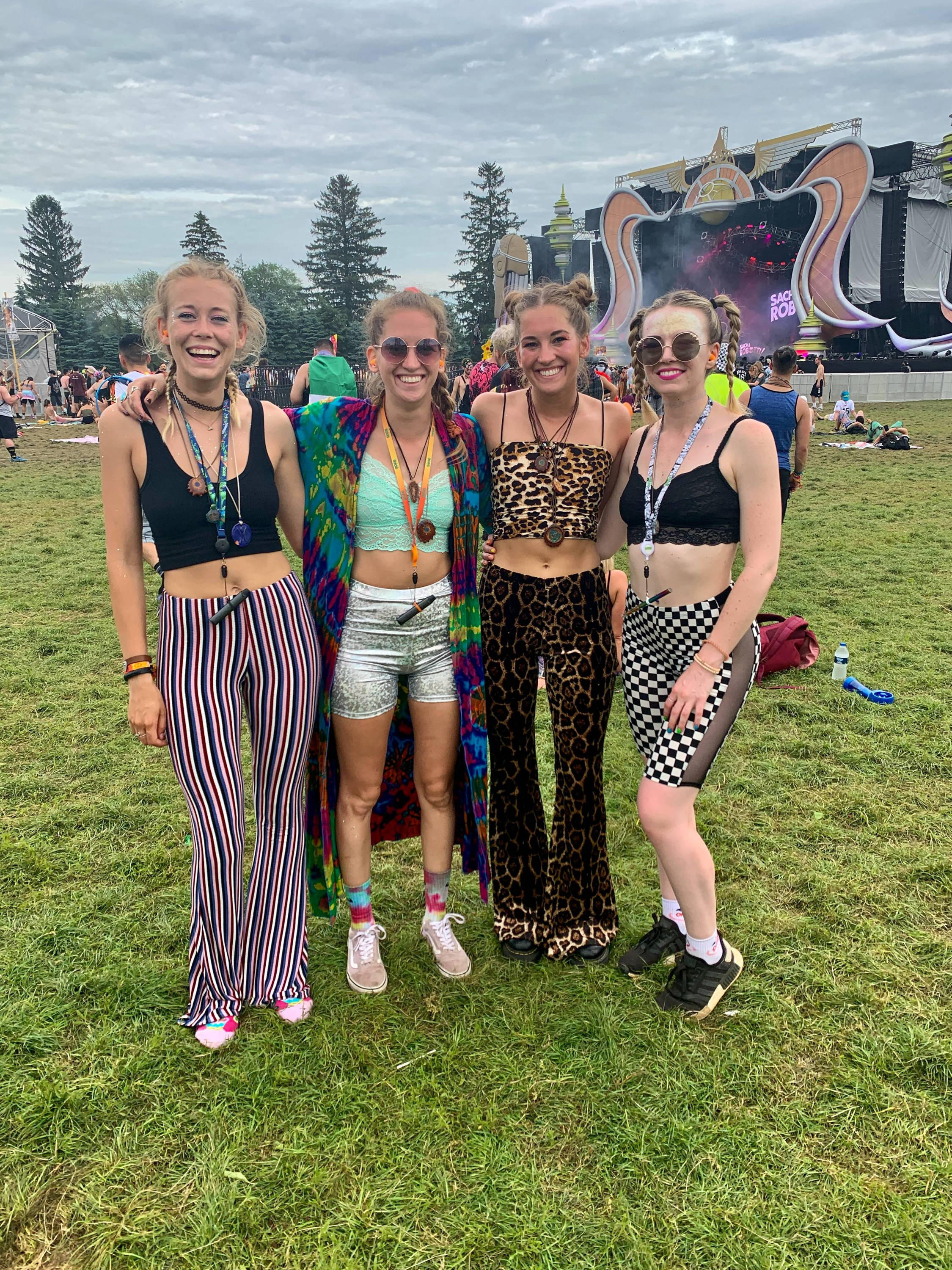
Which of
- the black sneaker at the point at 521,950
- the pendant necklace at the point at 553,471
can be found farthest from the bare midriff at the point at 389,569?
the black sneaker at the point at 521,950

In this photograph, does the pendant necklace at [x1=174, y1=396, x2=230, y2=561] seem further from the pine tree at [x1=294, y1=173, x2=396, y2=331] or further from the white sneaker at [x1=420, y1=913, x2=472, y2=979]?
the pine tree at [x1=294, y1=173, x2=396, y2=331]

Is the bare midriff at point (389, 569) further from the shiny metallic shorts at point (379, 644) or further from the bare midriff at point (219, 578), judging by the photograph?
the bare midriff at point (219, 578)

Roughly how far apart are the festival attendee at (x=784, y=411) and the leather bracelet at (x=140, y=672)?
596 centimetres

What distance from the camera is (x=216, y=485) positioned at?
249 cm

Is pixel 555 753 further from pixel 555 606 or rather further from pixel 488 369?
pixel 488 369

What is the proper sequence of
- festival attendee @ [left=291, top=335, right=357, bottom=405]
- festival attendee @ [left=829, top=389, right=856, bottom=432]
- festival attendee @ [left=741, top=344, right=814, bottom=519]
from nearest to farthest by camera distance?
festival attendee @ [left=741, top=344, right=814, bottom=519]
festival attendee @ [left=291, top=335, right=357, bottom=405]
festival attendee @ [left=829, top=389, right=856, bottom=432]

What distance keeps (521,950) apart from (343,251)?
225 ft

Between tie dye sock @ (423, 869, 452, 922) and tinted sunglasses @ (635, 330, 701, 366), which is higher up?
tinted sunglasses @ (635, 330, 701, 366)

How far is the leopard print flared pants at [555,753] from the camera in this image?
2.92 metres

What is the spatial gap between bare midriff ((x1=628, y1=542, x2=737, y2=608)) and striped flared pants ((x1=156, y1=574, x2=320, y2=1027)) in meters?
1.15

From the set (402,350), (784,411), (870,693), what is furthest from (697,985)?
(784,411)

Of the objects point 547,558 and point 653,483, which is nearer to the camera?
point 653,483

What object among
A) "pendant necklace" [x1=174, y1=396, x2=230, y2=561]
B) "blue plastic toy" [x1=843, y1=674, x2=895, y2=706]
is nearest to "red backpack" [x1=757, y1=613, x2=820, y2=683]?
"blue plastic toy" [x1=843, y1=674, x2=895, y2=706]

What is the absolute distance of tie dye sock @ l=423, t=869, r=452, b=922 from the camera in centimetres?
317
